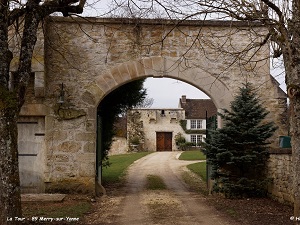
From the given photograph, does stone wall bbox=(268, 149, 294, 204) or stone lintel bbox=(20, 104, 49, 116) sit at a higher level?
stone lintel bbox=(20, 104, 49, 116)

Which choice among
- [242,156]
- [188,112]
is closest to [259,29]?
[242,156]

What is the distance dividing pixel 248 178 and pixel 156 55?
3.63m

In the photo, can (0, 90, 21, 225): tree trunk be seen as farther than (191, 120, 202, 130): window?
No

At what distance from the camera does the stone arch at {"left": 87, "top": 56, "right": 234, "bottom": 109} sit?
33.2 feet

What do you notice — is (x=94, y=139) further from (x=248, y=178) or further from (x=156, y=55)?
(x=248, y=178)

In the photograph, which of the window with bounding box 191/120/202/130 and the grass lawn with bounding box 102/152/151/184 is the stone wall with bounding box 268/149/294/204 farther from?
the window with bounding box 191/120/202/130

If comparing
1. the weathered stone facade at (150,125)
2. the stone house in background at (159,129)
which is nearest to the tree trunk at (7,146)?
the stone house in background at (159,129)

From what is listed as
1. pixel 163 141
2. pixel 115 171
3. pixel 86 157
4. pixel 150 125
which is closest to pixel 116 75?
pixel 86 157

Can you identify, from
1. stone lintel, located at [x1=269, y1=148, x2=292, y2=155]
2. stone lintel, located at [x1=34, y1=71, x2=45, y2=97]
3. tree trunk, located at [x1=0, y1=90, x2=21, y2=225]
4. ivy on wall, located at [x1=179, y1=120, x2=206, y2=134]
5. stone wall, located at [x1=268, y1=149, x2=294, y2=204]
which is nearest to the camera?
tree trunk, located at [x1=0, y1=90, x2=21, y2=225]

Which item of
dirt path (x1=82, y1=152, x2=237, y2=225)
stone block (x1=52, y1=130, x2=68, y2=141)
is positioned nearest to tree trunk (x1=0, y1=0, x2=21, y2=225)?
dirt path (x1=82, y1=152, x2=237, y2=225)

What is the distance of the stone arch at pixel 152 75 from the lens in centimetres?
1013

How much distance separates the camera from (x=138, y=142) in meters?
41.7

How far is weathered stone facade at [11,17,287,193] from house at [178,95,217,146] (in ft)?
105

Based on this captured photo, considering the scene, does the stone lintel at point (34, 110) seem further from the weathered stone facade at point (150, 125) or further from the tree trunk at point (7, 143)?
the weathered stone facade at point (150, 125)
